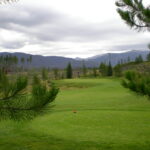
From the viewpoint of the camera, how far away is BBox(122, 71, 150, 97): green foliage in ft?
11.3

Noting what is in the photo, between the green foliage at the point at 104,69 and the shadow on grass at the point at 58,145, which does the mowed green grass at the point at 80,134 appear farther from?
the green foliage at the point at 104,69

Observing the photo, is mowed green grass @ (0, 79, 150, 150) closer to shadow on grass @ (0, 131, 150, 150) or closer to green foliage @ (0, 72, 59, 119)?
shadow on grass @ (0, 131, 150, 150)

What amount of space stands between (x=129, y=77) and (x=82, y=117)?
3224 mm

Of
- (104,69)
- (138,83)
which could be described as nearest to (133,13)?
(138,83)

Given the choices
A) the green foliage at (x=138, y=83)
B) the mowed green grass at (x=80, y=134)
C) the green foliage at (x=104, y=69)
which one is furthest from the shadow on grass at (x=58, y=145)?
the green foliage at (x=104, y=69)

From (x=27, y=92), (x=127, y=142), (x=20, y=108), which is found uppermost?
(x=27, y=92)

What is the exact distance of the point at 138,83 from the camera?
354 centimetres

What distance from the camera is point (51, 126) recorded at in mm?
5648

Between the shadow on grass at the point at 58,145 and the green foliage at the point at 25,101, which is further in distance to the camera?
the shadow on grass at the point at 58,145

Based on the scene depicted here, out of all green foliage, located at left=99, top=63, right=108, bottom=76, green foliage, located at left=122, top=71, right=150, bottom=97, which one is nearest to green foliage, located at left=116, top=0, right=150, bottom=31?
green foliage, located at left=122, top=71, right=150, bottom=97

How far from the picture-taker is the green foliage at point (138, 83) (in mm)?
3459

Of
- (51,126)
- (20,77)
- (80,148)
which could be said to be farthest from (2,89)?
(51,126)

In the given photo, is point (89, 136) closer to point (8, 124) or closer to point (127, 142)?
point (127, 142)

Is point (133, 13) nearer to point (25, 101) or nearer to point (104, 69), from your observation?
→ point (25, 101)
